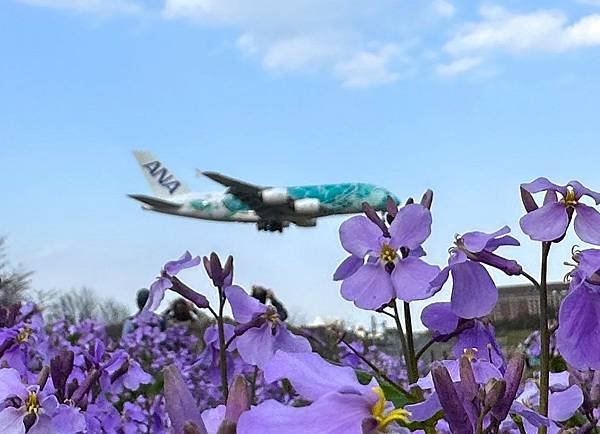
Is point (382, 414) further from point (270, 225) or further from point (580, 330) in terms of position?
point (270, 225)

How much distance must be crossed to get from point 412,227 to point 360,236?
64 millimetres

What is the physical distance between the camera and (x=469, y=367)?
28.4 inches

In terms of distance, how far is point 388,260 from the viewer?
3.77 feet

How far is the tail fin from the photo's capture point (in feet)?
151

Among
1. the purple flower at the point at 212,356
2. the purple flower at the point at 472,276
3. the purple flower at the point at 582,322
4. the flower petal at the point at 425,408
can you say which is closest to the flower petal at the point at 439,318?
the purple flower at the point at 472,276

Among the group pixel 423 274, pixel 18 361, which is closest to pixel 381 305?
pixel 423 274

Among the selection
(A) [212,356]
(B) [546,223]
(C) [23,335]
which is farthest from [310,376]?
(C) [23,335]

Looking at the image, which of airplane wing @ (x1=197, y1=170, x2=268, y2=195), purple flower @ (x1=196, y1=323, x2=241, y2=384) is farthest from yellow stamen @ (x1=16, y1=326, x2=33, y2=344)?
airplane wing @ (x1=197, y1=170, x2=268, y2=195)

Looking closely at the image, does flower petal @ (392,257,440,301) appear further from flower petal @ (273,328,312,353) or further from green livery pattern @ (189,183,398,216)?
green livery pattern @ (189,183,398,216)

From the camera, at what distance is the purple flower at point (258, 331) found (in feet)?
4.54

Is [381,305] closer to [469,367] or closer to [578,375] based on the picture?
[578,375]

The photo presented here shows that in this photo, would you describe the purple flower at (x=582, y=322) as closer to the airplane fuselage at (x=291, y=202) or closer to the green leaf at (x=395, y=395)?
the green leaf at (x=395, y=395)

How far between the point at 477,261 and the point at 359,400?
40 centimetres

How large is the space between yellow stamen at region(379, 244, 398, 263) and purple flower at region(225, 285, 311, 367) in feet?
0.90
